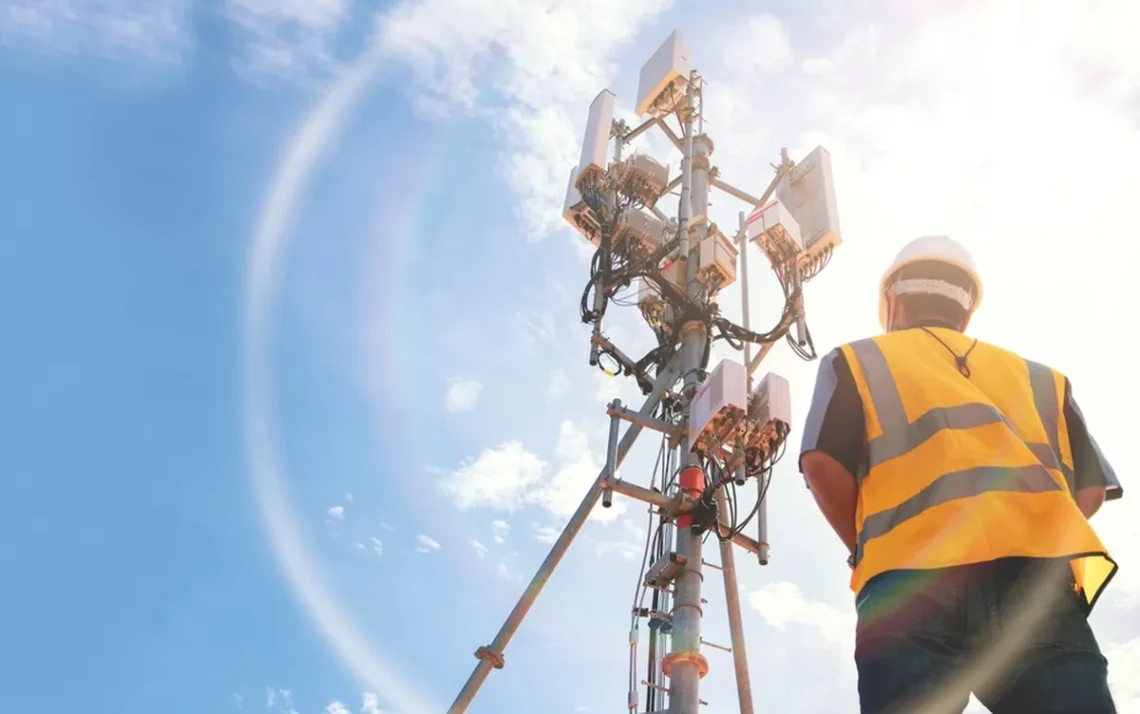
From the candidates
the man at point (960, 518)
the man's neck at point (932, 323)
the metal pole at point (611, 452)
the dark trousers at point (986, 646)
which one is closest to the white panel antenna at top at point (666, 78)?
the metal pole at point (611, 452)

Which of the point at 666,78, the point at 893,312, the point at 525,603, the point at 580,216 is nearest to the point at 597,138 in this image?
the point at 580,216

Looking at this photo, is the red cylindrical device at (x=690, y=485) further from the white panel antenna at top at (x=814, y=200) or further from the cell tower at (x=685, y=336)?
the white panel antenna at top at (x=814, y=200)

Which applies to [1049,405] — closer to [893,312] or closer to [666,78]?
[893,312]

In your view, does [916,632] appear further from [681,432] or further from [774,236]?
[774,236]

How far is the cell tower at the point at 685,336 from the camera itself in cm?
688

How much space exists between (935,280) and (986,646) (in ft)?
3.74

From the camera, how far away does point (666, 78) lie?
1055 cm

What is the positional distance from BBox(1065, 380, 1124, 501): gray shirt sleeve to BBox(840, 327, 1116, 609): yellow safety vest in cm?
5

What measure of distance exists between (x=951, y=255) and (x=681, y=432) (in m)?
5.31

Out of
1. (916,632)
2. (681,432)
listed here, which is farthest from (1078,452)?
(681,432)

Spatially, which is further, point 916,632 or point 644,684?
point 644,684

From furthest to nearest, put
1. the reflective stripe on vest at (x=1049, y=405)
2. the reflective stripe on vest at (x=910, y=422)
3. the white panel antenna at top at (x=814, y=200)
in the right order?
the white panel antenna at top at (x=814, y=200) → the reflective stripe on vest at (x=1049, y=405) → the reflective stripe on vest at (x=910, y=422)

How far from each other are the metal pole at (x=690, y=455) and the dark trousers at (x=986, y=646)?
15.2ft

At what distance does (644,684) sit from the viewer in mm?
6602
